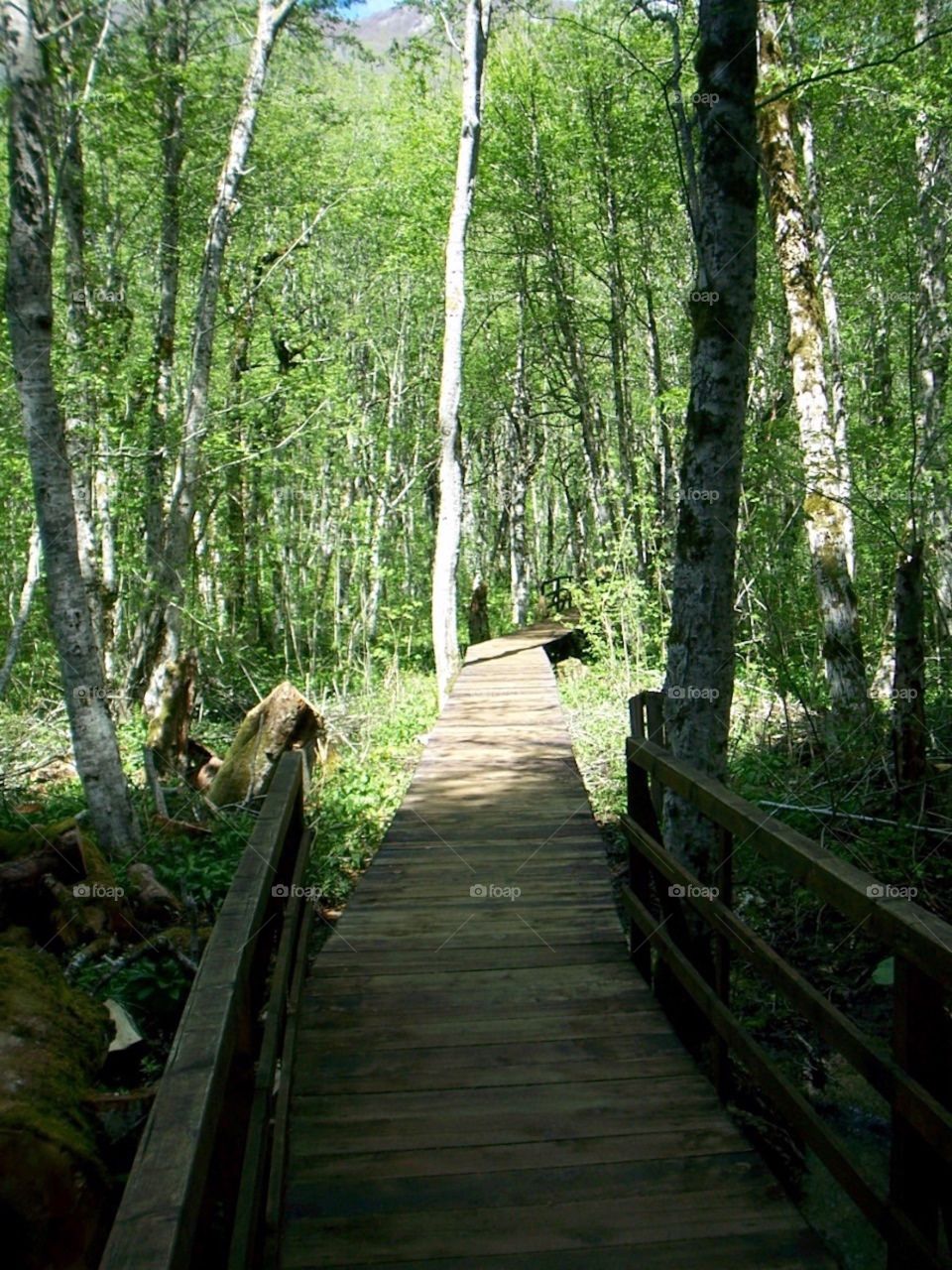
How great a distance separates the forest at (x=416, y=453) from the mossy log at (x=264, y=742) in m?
0.05

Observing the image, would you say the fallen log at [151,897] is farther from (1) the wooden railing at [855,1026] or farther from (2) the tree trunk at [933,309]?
(2) the tree trunk at [933,309]

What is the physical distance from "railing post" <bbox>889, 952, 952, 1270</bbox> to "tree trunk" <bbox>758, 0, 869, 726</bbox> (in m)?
6.19

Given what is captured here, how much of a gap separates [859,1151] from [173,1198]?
375cm

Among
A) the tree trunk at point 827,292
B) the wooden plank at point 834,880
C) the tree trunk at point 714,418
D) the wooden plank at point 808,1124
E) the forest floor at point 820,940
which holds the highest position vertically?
the tree trunk at point 827,292

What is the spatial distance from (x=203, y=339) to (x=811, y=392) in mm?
6515

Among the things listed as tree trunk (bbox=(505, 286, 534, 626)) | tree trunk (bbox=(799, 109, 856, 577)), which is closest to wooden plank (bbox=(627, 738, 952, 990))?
tree trunk (bbox=(799, 109, 856, 577))

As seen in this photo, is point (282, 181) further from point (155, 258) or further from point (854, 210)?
point (854, 210)

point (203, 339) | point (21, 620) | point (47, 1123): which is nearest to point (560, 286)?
point (203, 339)

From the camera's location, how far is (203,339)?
1003cm

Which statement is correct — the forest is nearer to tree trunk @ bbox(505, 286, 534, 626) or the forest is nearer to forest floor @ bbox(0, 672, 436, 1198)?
forest floor @ bbox(0, 672, 436, 1198)

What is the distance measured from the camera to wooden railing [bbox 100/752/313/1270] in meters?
1.09

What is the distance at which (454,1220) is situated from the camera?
7.62ft

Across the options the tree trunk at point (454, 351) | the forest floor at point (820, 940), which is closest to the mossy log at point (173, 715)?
the tree trunk at point (454, 351)

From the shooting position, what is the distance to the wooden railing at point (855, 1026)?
5.80 ft
